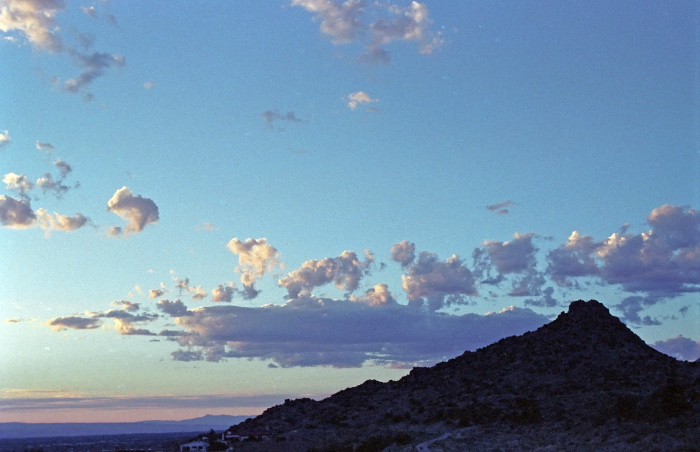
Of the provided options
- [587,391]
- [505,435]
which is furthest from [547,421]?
[587,391]

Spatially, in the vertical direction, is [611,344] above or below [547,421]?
above

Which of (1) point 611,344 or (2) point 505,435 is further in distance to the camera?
(1) point 611,344

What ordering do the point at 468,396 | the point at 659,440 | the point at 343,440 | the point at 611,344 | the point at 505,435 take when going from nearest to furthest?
the point at 659,440 → the point at 505,435 → the point at 343,440 → the point at 468,396 → the point at 611,344

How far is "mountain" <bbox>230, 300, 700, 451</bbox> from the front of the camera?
94.2m

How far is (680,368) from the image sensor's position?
5605 inches

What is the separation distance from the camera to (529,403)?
12594cm

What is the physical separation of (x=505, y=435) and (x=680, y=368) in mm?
49329

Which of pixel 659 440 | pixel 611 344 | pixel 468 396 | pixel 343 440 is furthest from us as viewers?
pixel 611 344

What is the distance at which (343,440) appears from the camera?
123750 mm

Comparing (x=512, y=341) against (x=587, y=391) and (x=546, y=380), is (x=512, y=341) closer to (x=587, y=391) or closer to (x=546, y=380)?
(x=546, y=380)

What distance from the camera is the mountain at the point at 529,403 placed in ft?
309

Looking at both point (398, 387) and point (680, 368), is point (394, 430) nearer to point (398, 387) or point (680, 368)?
point (398, 387)

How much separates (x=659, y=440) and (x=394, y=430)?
169 feet

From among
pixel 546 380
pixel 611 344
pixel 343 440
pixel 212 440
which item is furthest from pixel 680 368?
pixel 212 440
